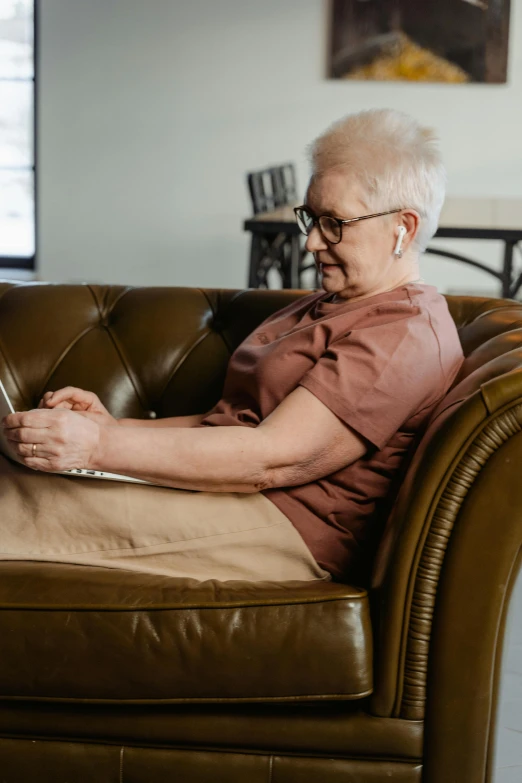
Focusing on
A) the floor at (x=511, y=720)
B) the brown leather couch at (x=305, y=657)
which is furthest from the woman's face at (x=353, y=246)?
the floor at (x=511, y=720)

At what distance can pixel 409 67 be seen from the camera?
584 centimetres

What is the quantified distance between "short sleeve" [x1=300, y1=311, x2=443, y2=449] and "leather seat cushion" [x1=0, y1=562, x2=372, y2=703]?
0.26 m

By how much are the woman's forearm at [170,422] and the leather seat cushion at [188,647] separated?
519mm

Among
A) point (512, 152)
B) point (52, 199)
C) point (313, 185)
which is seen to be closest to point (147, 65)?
point (52, 199)

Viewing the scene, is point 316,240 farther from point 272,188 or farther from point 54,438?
point 272,188

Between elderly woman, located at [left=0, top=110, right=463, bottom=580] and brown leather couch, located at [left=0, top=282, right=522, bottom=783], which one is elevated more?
elderly woman, located at [left=0, top=110, right=463, bottom=580]

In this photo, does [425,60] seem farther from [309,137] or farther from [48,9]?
[48,9]

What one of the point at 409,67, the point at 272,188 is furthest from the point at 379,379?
the point at 409,67

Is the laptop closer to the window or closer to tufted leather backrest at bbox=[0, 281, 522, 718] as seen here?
tufted leather backrest at bbox=[0, 281, 522, 718]

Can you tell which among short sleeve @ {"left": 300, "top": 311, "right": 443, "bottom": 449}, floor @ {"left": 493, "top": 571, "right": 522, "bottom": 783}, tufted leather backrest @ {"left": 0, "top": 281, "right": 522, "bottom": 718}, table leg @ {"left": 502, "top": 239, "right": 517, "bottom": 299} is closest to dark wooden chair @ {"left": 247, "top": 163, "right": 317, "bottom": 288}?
table leg @ {"left": 502, "top": 239, "right": 517, "bottom": 299}

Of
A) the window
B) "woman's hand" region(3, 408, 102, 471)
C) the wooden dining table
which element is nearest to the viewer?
"woman's hand" region(3, 408, 102, 471)

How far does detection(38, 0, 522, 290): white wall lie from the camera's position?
5.87 m

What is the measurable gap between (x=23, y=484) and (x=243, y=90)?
4890mm

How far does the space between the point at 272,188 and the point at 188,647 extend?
141 inches
